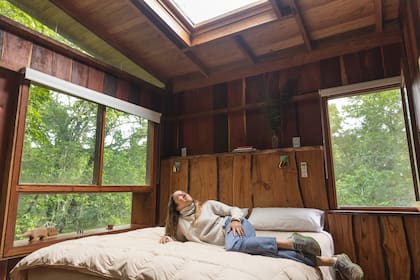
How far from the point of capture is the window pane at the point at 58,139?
266 centimetres

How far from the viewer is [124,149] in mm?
3615

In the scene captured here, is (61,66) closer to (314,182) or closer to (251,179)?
(251,179)

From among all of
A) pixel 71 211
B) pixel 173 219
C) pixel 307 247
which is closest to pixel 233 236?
pixel 307 247

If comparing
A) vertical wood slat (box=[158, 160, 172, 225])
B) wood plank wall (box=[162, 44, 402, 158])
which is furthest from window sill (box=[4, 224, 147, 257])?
wood plank wall (box=[162, 44, 402, 158])

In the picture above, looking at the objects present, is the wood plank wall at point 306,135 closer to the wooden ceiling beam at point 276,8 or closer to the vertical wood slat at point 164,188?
the vertical wood slat at point 164,188

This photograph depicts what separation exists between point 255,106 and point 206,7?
1.35 meters

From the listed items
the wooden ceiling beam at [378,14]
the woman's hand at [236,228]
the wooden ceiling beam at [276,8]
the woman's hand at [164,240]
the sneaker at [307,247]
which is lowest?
A: the woman's hand at [164,240]

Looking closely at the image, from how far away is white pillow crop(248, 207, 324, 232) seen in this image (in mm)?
2658

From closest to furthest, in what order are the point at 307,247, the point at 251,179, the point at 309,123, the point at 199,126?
the point at 307,247 < the point at 309,123 < the point at 251,179 < the point at 199,126

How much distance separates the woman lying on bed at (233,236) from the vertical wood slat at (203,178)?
109 centimetres

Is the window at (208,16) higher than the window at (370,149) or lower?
higher

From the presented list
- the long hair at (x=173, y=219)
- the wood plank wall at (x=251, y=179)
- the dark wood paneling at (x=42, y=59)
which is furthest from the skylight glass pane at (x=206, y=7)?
the long hair at (x=173, y=219)

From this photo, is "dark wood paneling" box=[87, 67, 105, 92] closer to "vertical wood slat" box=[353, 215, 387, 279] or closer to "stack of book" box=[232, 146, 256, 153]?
"stack of book" box=[232, 146, 256, 153]

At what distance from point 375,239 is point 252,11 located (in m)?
2.70
